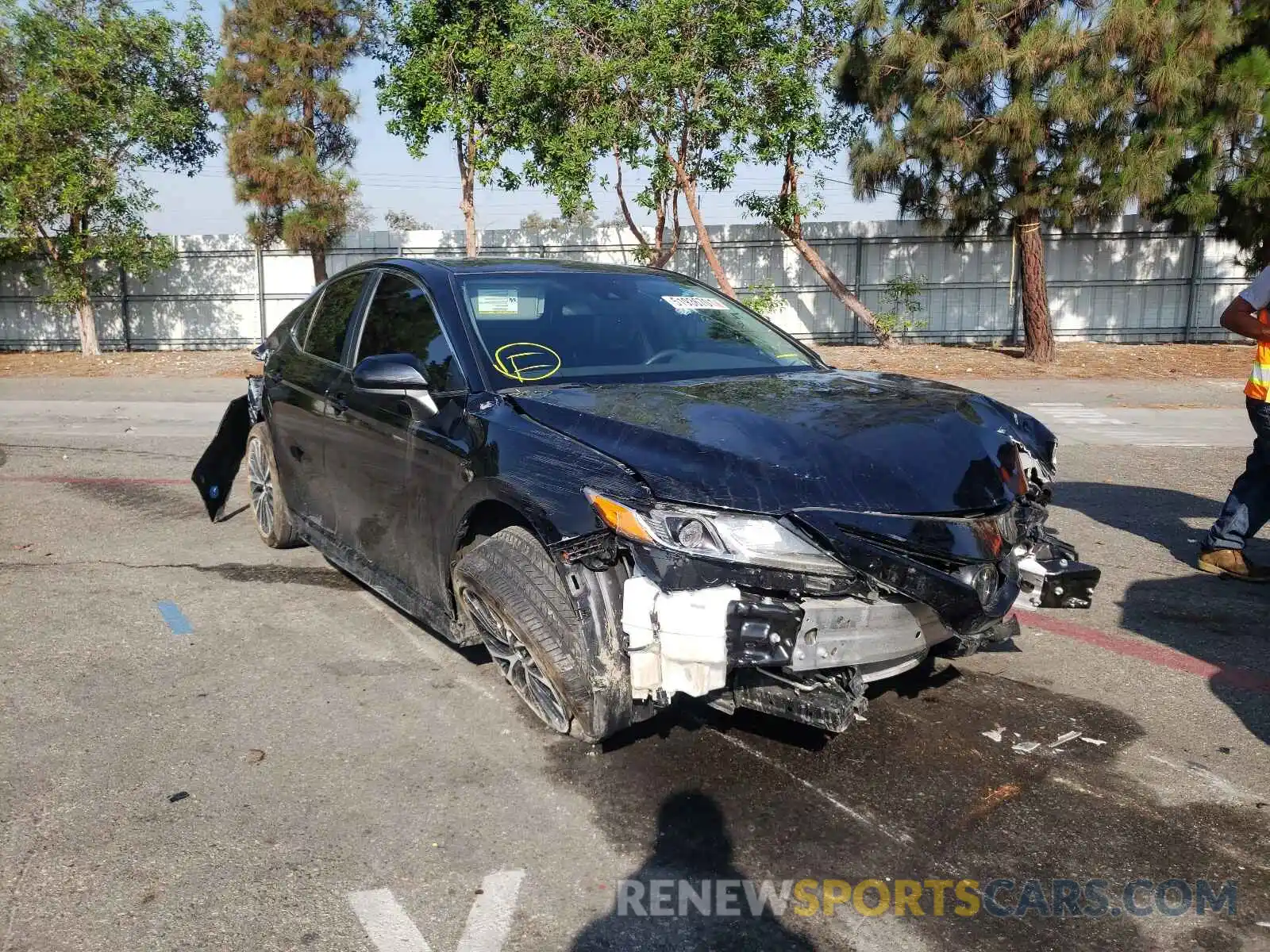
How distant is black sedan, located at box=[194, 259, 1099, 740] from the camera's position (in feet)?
10.1

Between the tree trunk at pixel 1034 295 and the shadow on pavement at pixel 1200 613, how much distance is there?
1126cm

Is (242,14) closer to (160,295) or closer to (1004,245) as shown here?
(160,295)

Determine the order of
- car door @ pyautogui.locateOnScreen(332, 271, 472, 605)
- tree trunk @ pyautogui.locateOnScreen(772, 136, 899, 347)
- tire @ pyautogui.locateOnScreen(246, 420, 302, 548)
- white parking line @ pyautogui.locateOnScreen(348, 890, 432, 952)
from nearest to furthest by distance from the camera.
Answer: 1. white parking line @ pyautogui.locateOnScreen(348, 890, 432, 952)
2. car door @ pyautogui.locateOnScreen(332, 271, 472, 605)
3. tire @ pyautogui.locateOnScreen(246, 420, 302, 548)
4. tree trunk @ pyautogui.locateOnScreen(772, 136, 899, 347)

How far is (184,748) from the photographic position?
3756mm

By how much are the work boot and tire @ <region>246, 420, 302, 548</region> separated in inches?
195

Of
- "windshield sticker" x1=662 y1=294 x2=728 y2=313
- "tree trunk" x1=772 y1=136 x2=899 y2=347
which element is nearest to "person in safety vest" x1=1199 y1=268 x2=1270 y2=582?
"windshield sticker" x1=662 y1=294 x2=728 y2=313

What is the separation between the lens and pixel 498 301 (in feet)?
14.4

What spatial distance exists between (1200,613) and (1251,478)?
3.64 ft

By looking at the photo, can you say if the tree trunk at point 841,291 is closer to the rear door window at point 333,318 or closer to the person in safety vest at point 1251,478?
the person in safety vest at point 1251,478

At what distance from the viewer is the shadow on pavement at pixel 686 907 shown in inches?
106

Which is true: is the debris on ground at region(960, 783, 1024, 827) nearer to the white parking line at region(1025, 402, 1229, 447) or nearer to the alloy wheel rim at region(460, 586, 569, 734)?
the alloy wheel rim at region(460, 586, 569, 734)

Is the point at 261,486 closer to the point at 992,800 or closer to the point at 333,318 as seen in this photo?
the point at 333,318

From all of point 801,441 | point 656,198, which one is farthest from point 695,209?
point 801,441

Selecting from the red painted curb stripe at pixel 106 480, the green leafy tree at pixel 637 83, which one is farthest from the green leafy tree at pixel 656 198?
the red painted curb stripe at pixel 106 480
